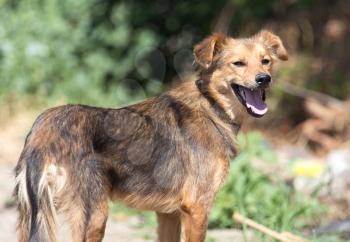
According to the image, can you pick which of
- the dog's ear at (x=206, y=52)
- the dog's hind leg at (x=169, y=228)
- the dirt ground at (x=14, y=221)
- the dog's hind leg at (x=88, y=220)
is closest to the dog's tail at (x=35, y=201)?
the dog's hind leg at (x=88, y=220)

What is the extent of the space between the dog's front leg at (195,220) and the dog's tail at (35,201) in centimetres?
126

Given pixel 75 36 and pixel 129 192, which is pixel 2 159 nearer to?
pixel 75 36

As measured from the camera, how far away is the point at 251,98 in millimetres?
6688

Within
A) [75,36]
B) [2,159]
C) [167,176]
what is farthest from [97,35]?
[167,176]

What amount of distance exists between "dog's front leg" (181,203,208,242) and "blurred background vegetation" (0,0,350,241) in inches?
241

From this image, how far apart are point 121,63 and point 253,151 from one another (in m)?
4.94

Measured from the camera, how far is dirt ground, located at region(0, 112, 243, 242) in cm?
786

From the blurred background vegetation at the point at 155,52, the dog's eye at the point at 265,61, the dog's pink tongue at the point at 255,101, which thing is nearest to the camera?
the dog's pink tongue at the point at 255,101

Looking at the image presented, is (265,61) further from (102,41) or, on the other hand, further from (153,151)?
(102,41)

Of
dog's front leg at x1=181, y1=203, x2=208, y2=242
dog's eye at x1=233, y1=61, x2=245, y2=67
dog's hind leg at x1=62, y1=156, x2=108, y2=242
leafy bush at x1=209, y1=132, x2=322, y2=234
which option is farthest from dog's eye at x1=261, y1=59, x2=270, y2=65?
dog's hind leg at x1=62, y1=156, x2=108, y2=242

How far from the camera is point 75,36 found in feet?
43.0

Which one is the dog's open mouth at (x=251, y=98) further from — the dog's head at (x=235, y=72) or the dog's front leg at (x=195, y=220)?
the dog's front leg at (x=195, y=220)

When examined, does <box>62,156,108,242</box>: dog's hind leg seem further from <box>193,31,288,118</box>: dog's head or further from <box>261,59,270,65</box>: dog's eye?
<box>261,59,270,65</box>: dog's eye

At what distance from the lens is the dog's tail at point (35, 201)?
5387 mm
